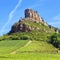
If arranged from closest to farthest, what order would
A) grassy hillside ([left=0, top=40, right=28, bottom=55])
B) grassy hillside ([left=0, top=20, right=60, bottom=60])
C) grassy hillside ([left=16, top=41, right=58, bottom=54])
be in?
grassy hillside ([left=0, top=20, right=60, bottom=60]) < grassy hillside ([left=16, top=41, right=58, bottom=54]) < grassy hillside ([left=0, top=40, right=28, bottom=55])

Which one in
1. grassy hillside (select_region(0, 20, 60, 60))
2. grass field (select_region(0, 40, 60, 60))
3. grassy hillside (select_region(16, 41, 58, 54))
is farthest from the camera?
grassy hillside (select_region(16, 41, 58, 54))

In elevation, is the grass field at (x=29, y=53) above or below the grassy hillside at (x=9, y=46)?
below

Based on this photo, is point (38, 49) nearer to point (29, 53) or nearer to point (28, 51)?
point (28, 51)

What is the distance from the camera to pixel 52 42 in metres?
160

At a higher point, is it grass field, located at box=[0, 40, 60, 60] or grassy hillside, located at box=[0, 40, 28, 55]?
grassy hillside, located at box=[0, 40, 28, 55]

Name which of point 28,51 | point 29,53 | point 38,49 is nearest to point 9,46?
point 38,49

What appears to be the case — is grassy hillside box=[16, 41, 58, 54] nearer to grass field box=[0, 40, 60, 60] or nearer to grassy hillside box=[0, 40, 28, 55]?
grass field box=[0, 40, 60, 60]

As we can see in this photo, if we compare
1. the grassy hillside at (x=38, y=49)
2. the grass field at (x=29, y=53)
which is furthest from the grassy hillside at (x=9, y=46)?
the grassy hillside at (x=38, y=49)

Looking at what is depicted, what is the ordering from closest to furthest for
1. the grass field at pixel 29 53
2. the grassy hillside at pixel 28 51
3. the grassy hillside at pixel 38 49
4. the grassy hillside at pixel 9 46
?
the grass field at pixel 29 53 < the grassy hillside at pixel 28 51 < the grassy hillside at pixel 38 49 < the grassy hillside at pixel 9 46

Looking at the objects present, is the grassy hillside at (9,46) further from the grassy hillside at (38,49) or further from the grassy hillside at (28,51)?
the grassy hillside at (38,49)

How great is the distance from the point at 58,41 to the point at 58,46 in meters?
8.43

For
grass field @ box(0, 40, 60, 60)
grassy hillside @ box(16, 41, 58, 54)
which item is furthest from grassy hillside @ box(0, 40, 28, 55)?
grassy hillside @ box(16, 41, 58, 54)

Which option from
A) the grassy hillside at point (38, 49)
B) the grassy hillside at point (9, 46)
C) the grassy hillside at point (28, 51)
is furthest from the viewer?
the grassy hillside at point (9, 46)

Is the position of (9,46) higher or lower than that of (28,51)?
higher
